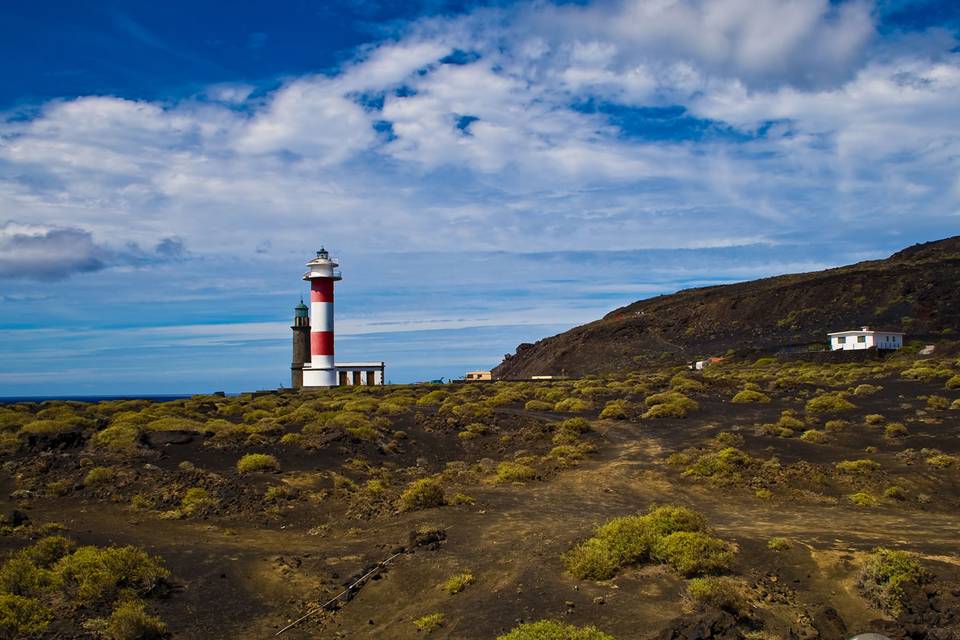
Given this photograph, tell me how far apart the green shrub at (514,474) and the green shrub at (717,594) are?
11497 mm

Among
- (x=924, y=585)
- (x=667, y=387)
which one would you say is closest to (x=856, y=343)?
(x=667, y=387)

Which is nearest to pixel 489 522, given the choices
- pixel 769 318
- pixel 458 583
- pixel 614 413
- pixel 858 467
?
pixel 458 583

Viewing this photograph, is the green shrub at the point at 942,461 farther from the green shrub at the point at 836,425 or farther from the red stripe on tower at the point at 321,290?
the red stripe on tower at the point at 321,290

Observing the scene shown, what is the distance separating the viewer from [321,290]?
1870 inches

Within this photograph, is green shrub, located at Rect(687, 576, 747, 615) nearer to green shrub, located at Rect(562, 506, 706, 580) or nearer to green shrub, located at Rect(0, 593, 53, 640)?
green shrub, located at Rect(562, 506, 706, 580)

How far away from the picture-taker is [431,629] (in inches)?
440

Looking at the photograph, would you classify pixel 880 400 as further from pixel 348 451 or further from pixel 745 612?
pixel 745 612

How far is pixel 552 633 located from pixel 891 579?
5.68 meters

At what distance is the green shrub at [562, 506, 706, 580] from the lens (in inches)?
491

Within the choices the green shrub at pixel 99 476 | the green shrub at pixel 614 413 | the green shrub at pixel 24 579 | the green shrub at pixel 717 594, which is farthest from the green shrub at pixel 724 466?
the green shrub at pixel 99 476

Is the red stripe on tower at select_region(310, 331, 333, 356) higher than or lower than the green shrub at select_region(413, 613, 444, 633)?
higher

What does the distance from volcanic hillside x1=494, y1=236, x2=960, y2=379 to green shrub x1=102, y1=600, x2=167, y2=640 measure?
71.1 meters

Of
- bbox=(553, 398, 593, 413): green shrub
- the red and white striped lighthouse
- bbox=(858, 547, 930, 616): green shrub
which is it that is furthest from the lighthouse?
bbox=(858, 547, 930, 616): green shrub

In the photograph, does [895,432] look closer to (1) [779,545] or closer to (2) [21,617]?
(1) [779,545]
